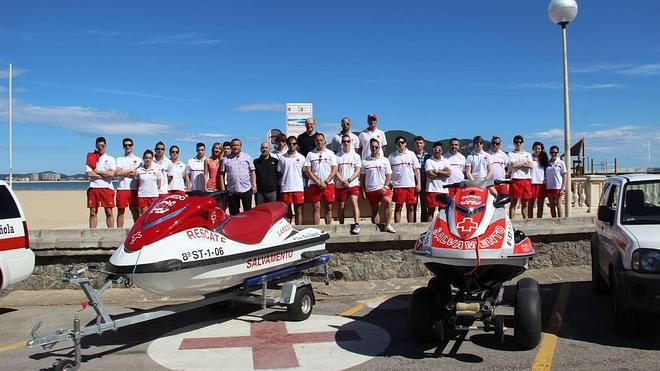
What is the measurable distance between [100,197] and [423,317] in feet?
23.4

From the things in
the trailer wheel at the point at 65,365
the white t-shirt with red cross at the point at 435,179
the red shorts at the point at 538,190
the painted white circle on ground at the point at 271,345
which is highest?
the white t-shirt with red cross at the point at 435,179

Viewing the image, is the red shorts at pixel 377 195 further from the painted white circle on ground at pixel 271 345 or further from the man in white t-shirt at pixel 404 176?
the painted white circle on ground at pixel 271 345

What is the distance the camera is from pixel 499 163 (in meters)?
11.4

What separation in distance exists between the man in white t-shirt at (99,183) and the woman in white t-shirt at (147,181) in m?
0.46

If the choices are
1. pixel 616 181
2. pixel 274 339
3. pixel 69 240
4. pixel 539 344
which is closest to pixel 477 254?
pixel 539 344

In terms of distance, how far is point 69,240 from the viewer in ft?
28.8

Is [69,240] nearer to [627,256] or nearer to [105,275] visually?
[105,275]

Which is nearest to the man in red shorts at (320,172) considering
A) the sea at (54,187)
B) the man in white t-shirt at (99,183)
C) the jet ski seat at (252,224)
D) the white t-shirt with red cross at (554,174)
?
the jet ski seat at (252,224)

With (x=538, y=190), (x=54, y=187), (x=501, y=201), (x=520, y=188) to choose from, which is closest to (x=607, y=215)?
(x=501, y=201)

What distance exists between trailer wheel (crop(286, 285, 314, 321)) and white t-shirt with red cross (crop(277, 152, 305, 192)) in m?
3.41

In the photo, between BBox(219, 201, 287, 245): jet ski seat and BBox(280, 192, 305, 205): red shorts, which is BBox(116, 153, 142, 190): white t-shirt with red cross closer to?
BBox(280, 192, 305, 205): red shorts

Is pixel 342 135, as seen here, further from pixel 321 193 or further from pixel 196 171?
pixel 196 171

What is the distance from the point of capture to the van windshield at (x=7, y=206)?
7.15m

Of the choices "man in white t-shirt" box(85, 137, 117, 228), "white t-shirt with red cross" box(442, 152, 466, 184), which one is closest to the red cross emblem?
"white t-shirt with red cross" box(442, 152, 466, 184)
